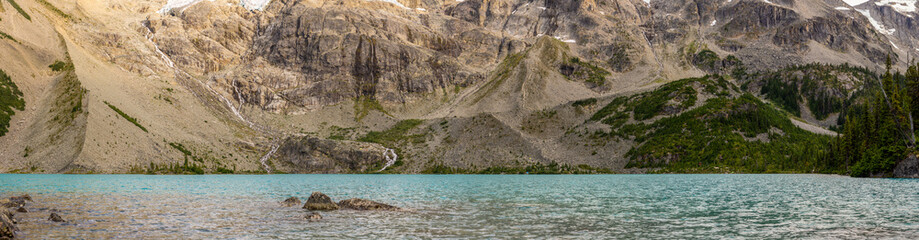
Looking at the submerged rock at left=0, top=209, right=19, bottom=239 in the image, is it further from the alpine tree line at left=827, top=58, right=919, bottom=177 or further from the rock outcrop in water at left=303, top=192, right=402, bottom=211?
the alpine tree line at left=827, top=58, right=919, bottom=177

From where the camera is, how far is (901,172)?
339 ft

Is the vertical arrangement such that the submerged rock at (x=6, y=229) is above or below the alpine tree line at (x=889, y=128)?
below

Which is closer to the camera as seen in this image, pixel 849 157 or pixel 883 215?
pixel 883 215

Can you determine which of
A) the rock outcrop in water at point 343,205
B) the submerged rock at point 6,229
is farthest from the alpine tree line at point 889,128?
the submerged rock at point 6,229

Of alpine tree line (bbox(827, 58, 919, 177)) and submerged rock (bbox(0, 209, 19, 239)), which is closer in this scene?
submerged rock (bbox(0, 209, 19, 239))

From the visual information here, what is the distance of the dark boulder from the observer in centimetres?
10024

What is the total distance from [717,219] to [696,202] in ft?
55.7

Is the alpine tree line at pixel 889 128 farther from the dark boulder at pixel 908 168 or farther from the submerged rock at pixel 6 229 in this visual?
the submerged rock at pixel 6 229

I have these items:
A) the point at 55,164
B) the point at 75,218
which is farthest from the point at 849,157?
the point at 55,164

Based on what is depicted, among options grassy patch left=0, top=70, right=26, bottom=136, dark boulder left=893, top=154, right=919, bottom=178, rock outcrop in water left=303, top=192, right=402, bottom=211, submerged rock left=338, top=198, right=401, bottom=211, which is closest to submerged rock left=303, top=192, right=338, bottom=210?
rock outcrop in water left=303, top=192, right=402, bottom=211

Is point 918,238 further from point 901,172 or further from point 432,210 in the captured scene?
point 901,172

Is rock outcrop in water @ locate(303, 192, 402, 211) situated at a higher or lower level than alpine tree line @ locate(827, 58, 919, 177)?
lower

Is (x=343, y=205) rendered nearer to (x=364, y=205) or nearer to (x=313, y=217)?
(x=364, y=205)

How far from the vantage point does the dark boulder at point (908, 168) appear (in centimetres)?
10024
